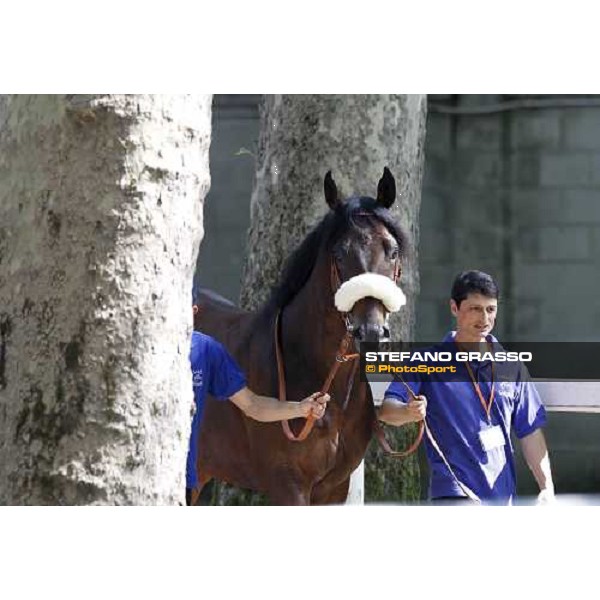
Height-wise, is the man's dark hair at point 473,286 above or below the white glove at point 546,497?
above

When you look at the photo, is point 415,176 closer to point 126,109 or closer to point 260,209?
point 260,209

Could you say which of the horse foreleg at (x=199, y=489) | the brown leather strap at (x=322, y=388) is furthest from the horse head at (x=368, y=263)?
the horse foreleg at (x=199, y=489)

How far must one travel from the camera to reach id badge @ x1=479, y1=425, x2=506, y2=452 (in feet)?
14.3

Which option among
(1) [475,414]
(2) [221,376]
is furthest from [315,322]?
(1) [475,414]

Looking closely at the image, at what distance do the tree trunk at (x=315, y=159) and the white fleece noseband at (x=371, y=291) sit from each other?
3.39ft

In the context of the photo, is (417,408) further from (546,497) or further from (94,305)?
(94,305)

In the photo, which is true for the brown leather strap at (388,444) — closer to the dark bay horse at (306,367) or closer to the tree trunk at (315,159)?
the dark bay horse at (306,367)

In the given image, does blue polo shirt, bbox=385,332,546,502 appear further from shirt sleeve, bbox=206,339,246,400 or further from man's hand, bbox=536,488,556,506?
shirt sleeve, bbox=206,339,246,400

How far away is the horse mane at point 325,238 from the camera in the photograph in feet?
14.4

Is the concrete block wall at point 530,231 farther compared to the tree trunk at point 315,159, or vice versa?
the tree trunk at point 315,159

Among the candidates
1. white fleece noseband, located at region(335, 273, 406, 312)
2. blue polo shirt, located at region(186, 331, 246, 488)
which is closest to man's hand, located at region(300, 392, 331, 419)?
blue polo shirt, located at region(186, 331, 246, 488)

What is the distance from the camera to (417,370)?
444cm

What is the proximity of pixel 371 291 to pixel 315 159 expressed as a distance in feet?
4.98

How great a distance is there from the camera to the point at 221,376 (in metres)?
4.37
